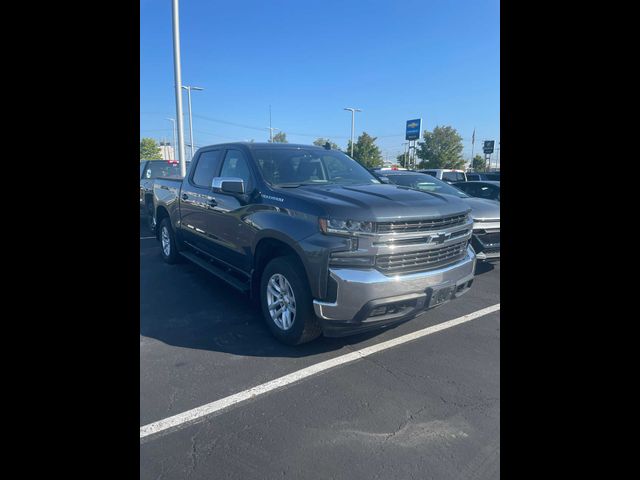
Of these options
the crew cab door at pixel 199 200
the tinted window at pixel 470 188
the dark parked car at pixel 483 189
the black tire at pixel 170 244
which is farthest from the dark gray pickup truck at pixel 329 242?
the tinted window at pixel 470 188

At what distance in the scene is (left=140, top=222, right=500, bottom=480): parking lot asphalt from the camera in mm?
2256

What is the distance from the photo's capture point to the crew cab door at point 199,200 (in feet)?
16.8

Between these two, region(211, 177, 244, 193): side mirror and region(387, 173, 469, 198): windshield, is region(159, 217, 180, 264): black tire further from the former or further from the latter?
region(387, 173, 469, 198): windshield

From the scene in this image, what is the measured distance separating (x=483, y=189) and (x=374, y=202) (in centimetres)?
678

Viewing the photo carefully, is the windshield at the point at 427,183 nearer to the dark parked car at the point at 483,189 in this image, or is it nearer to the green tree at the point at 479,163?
the dark parked car at the point at 483,189

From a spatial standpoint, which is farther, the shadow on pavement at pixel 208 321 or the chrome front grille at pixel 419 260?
the shadow on pavement at pixel 208 321

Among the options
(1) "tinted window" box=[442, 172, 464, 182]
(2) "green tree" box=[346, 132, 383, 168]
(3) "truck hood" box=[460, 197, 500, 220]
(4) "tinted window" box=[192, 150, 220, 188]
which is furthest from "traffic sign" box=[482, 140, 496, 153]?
(4) "tinted window" box=[192, 150, 220, 188]

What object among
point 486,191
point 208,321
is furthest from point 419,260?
point 486,191

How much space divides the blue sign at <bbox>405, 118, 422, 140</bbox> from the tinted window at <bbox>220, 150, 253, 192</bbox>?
130 ft

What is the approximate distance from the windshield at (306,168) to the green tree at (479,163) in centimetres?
5172
